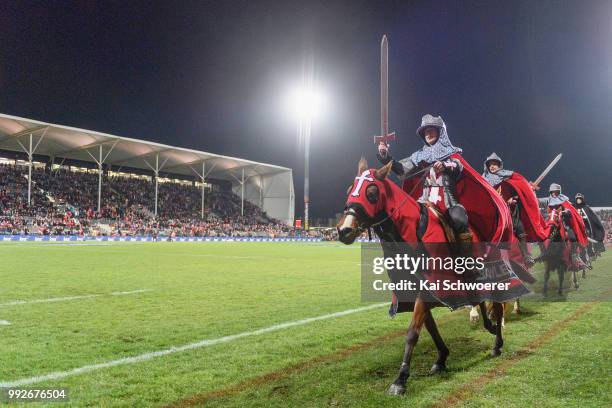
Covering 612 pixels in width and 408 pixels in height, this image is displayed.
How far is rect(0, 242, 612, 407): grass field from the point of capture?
4.45 metres

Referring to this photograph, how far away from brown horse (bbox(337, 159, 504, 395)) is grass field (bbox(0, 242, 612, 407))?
0.35m

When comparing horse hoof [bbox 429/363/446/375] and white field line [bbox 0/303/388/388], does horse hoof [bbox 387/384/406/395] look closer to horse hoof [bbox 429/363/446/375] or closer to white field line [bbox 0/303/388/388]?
horse hoof [bbox 429/363/446/375]

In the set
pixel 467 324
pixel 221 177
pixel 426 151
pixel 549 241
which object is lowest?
pixel 467 324

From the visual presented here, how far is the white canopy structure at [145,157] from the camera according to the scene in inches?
1833

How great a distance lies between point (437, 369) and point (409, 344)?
29.0 inches

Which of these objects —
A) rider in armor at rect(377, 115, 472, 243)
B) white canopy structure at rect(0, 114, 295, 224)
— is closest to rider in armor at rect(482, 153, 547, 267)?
rider in armor at rect(377, 115, 472, 243)

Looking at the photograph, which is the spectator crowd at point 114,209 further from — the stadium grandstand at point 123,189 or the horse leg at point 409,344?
the horse leg at point 409,344

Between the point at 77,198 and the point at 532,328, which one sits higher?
the point at 77,198

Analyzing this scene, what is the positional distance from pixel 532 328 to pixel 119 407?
629 centimetres

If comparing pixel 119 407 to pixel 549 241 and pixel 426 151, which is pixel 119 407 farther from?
pixel 549 241

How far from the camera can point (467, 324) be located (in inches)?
325

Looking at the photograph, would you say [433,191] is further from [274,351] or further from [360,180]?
[274,351]

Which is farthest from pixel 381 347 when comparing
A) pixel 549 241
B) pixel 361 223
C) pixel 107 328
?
pixel 549 241

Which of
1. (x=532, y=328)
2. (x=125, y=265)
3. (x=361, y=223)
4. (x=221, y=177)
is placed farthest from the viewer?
(x=221, y=177)
